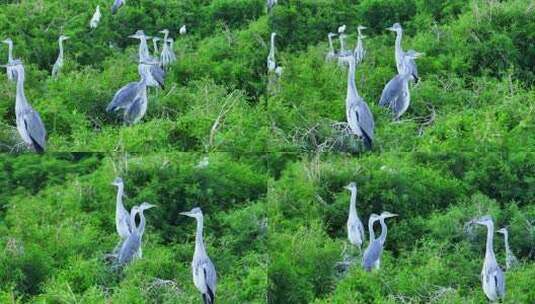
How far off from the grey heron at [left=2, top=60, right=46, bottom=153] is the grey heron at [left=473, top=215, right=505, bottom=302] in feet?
6.45

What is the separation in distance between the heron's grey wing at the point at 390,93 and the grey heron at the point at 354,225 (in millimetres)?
416

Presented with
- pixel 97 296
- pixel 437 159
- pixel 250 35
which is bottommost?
pixel 97 296

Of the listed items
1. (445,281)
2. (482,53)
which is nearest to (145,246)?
(445,281)

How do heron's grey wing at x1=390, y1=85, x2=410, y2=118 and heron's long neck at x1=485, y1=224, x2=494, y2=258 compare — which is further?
heron's grey wing at x1=390, y1=85, x2=410, y2=118

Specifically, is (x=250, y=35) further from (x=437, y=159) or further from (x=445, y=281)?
(x=445, y=281)

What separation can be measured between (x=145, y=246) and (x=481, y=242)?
146 centimetres

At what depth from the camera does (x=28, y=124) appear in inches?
234

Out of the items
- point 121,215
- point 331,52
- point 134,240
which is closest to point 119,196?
point 121,215

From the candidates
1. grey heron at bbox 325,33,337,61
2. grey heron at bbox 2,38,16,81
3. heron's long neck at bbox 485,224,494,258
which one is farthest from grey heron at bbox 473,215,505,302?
grey heron at bbox 2,38,16,81

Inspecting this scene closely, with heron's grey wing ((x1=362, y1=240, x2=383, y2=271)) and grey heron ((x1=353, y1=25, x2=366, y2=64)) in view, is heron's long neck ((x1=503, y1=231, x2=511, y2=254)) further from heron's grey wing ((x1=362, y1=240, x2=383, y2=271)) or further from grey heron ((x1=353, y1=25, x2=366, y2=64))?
grey heron ((x1=353, y1=25, x2=366, y2=64))

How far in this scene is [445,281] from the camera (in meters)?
5.86

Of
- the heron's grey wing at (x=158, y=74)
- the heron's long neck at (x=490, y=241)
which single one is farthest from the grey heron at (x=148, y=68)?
the heron's long neck at (x=490, y=241)

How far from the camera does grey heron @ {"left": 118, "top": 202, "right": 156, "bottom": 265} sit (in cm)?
593

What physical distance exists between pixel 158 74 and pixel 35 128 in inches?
26.1
